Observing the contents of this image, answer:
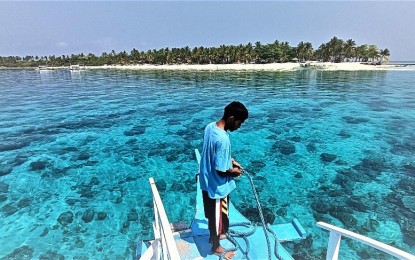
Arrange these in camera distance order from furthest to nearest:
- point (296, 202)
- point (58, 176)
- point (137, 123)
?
point (137, 123) < point (58, 176) < point (296, 202)

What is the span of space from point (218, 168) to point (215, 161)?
102mm

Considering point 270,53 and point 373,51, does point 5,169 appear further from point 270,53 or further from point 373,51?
point 373,51

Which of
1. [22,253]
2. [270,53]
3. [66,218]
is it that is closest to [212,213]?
[22,253]

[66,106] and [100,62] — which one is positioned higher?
[100,62]

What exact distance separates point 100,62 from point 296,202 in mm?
159565

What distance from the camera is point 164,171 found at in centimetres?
1084

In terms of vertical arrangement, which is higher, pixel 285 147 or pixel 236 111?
pixel 236 111

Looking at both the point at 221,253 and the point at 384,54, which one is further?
the point at 384,54

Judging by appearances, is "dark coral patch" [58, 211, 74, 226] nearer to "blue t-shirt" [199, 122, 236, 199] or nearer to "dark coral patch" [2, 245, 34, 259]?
"dark coral patch" [2, 245, 34, 259]

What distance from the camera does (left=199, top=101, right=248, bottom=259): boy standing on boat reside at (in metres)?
3.42

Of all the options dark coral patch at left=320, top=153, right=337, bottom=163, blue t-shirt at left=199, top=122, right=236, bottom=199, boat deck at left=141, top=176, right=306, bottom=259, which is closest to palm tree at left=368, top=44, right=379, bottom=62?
dark coral patch at left=320, top=153, right=337, bottom=163

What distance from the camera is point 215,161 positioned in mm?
3512

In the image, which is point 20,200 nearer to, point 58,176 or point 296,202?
point 58,176

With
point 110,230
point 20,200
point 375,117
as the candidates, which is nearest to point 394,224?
point 110,230
